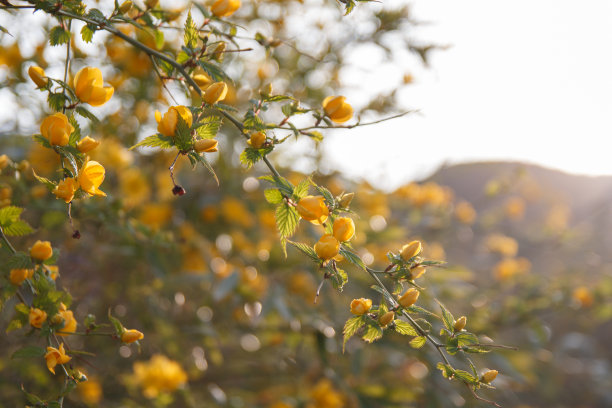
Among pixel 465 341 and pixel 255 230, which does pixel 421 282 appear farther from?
pixel 465 341

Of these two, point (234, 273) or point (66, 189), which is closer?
point (66, 189)

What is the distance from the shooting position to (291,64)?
5.37ft

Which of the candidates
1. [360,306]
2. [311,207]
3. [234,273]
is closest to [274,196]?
[311,207]

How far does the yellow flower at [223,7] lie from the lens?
572mm

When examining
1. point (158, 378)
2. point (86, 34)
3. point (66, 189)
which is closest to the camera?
point (66, 189)

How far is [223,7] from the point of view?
574mm

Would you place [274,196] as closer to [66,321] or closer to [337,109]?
[337,109]

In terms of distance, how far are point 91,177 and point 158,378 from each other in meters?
0.97

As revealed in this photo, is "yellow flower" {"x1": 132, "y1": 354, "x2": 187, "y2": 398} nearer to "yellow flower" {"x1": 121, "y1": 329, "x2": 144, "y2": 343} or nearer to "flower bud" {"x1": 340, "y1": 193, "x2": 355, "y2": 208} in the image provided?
"yellow flower" {"x1": 121, "y1": 329, "x2": 144, "y2": 343}

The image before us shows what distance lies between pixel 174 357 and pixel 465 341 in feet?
4.24

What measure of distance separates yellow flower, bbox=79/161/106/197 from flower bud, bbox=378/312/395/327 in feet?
1.03

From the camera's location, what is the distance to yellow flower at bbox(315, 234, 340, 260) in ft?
1.46

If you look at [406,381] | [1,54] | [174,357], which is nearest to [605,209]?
[406,381]

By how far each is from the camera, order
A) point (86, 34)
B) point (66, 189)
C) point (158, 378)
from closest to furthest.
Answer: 1. point (66, 189)
2. point (86, 34)
3. point (158, 378)
